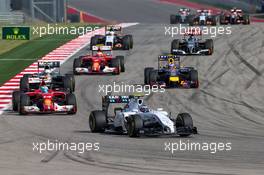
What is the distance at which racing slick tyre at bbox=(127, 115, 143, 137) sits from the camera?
25.0 meters

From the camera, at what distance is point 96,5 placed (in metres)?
95.6

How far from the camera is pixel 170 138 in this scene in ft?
82.6

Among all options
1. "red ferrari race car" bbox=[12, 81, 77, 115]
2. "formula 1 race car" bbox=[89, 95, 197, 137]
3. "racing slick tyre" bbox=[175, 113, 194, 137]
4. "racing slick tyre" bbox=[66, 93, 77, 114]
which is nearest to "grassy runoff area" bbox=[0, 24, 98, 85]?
"red ferrari race car" bbox=[12, 81, 77, 115]

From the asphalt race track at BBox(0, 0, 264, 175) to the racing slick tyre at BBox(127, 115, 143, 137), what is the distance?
26 cm

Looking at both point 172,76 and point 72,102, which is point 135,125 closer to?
point 72,102

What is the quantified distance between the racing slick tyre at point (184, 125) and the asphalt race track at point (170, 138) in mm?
231

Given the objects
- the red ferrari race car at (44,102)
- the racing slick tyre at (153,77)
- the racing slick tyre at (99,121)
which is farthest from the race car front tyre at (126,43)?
the racing slick tyre at (99,121)

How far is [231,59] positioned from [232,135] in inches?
864

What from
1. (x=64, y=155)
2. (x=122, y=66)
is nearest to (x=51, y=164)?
(x=64, y=155)

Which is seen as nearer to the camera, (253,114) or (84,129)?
(84,129)

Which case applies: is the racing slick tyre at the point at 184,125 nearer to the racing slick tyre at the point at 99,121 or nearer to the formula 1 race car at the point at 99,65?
the racing slick tyre at the point at 99,121

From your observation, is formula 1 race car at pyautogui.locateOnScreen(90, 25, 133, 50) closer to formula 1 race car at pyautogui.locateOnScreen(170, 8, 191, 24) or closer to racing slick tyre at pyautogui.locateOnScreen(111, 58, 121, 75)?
racing slick tyre at pyautogui.locateOnScreen(111, 58, 121, 75)

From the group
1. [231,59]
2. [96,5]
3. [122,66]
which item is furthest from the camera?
[96,5]

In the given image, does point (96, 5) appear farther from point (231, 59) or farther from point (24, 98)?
point (24, 98)
